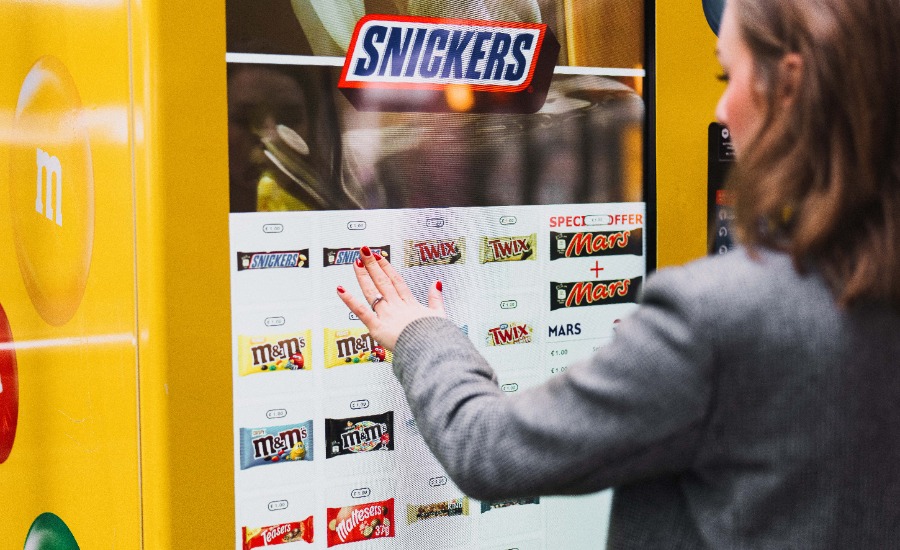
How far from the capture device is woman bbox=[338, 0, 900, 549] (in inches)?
35.1

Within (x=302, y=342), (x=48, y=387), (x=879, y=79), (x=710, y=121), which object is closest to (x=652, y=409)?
(x=879, y=79)

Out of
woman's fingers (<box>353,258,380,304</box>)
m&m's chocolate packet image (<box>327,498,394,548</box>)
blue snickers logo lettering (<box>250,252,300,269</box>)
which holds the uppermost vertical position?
blue snickers logo lettering (<box>250,252,300,269</box>)

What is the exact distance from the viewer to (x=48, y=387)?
1593mm

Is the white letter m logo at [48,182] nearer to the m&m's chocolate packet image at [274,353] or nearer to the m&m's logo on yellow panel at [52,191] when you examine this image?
the m&m's logo on yellow panel at [52,191]

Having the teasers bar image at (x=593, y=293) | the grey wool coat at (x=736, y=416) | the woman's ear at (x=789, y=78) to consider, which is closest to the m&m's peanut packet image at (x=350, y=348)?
the teasers bar image at (x=593, y=293)

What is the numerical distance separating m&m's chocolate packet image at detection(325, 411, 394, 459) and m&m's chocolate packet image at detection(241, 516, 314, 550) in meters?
0.11

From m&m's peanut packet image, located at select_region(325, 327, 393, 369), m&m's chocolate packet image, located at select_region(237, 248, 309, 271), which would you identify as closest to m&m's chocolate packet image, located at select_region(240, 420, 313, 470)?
m&m's peanut packet image, located at select_region(325, 327, 393, 369)

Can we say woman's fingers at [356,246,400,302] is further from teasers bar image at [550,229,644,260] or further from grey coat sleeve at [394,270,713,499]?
teasers bar image at [550,229,644,260]

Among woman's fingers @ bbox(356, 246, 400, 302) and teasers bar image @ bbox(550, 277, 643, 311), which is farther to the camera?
teasers bar image @ bbox(550, 277, 643, 311)

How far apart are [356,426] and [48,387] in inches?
23.3

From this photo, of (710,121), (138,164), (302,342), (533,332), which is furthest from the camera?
(710,121)

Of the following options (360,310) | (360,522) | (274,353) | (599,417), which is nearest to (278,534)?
(360,522)

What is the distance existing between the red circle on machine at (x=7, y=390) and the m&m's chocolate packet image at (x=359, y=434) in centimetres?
78

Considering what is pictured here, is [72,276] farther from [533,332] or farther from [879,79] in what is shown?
[879,79]
